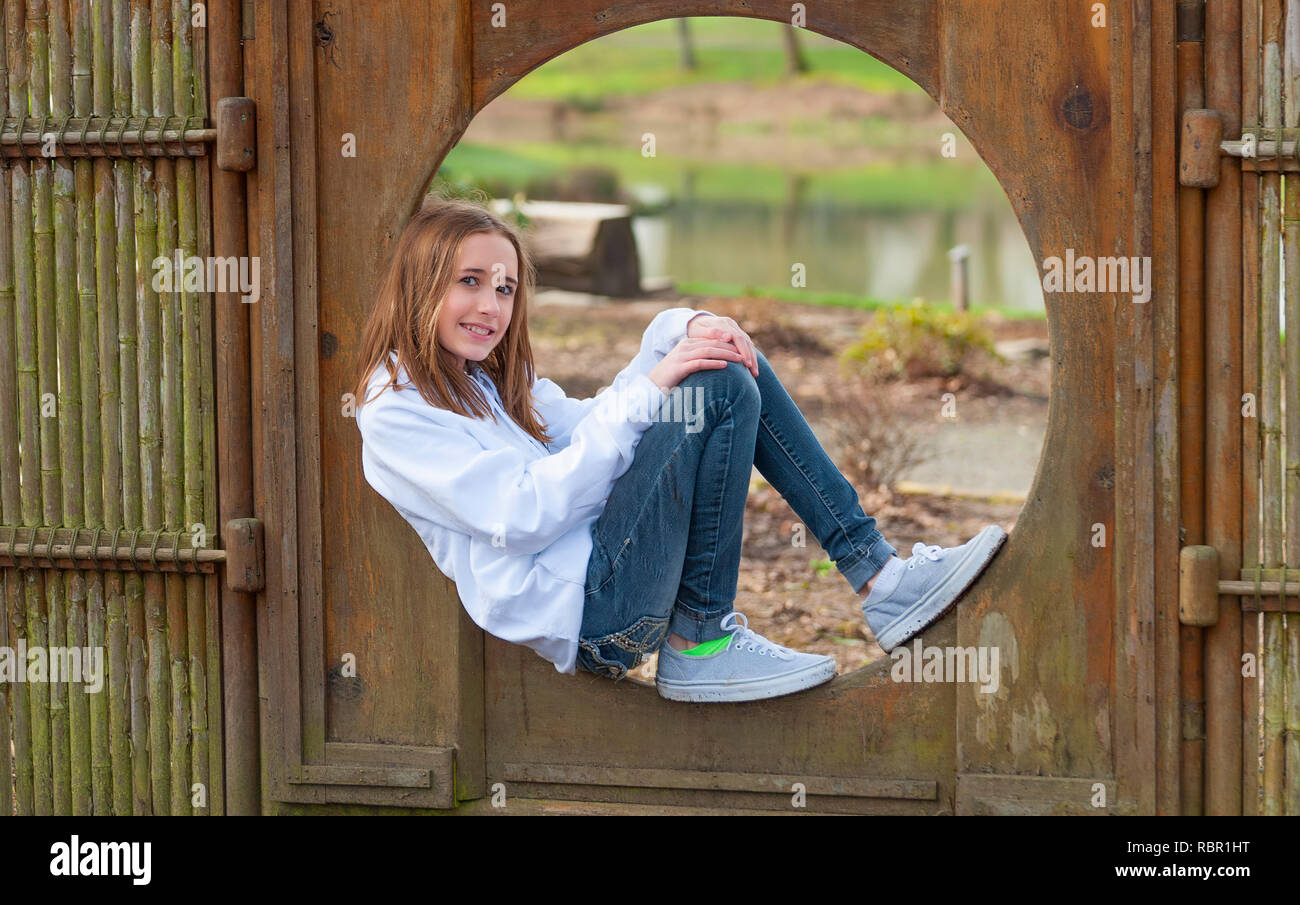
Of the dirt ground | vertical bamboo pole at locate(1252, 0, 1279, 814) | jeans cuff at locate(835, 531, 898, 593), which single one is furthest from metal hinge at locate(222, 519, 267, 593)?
vertical bamboo pole at locate(1252, 0, 1279, 814)

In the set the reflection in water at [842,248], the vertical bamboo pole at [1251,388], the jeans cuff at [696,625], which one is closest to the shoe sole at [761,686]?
the jeans cuff at [696,625]

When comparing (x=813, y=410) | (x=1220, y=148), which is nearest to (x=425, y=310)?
(x=1220, y=148)

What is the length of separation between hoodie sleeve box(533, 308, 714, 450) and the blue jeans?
19cm

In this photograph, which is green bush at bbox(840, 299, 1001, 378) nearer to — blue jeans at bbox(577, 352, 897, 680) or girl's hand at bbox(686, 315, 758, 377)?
blue jeans at bbox(577, 352, 897, 680)

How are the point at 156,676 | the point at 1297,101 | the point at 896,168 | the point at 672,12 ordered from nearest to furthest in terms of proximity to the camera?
the point at 1297,101
the point at 672,12
the point at 156,676
the point at 896,168

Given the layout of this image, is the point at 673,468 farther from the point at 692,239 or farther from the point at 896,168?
the point at 896,168

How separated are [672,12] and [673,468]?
A: 1.02 meters

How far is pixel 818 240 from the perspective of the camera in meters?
13.8

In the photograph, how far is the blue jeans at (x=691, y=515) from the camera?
318cm

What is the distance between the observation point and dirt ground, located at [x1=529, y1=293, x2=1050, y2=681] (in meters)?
5.71

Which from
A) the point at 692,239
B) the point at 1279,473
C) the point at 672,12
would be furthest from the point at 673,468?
→ the point at 692,239

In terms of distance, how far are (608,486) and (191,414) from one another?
3.44ft

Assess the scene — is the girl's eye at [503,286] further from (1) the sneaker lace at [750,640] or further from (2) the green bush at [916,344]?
(2) the green bush at [916,344]

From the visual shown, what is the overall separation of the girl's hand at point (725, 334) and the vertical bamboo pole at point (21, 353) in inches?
64.4
